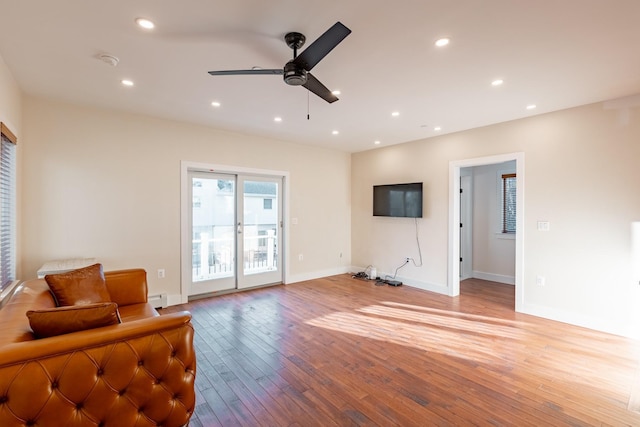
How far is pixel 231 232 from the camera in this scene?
5047 millimetres

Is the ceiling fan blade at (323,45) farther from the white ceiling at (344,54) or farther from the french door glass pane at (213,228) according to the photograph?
the french door glass pane at (213,228)

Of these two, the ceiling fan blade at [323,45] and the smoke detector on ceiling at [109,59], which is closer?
the ceiling fan blade at [323,45]

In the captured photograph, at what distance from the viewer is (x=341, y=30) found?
5.69 ft

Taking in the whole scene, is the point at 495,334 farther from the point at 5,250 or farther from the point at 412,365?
the point at 5,250

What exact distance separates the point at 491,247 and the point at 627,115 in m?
3.18

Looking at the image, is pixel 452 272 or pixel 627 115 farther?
pixel 452 272

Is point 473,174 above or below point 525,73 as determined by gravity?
below

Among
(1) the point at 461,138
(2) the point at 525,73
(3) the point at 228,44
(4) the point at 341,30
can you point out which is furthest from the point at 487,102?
(3) the point at 228,44

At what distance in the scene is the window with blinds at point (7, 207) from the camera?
2.82 m

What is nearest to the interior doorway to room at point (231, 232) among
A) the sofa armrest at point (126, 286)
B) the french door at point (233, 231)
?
the french door at point (233, 231)

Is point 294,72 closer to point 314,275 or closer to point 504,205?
point 314,275

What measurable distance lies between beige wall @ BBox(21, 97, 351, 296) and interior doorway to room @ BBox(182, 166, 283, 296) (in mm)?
234

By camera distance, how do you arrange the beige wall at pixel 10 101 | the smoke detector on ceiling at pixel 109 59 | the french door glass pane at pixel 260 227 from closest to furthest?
the smoke detector on ceiling at pixel 109 59 < the beige wall at pixel 10 101 < the french door glass pane at pixel 260 227

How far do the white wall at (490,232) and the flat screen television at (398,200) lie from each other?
68.7 inches
